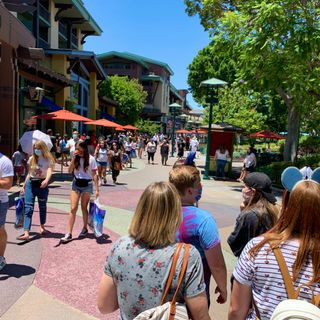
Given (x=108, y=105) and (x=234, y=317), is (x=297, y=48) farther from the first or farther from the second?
(x=108, y=105)

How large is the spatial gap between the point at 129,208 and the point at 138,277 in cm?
829

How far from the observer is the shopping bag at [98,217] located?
6875 millimetres

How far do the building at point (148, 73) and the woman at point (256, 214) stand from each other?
2259 inches

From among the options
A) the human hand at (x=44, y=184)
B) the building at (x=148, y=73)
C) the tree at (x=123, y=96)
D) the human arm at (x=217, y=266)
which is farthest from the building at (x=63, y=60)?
the building at (x=148, y=73)

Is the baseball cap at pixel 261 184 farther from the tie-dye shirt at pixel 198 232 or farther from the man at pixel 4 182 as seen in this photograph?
the man at pixel 4 182

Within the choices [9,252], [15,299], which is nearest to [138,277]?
[15,299]

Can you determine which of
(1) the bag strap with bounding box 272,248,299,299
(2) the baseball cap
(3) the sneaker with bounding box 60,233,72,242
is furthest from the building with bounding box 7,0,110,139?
(1) the bag strap with bounding box 272,248,299,299

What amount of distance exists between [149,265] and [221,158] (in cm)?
1638

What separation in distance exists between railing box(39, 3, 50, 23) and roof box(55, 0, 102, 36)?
1516 millimetres

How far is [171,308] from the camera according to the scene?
2.18 m

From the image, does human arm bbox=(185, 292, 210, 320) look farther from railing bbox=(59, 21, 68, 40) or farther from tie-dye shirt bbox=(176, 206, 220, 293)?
railing bbox=(59, 21, 68, 40)

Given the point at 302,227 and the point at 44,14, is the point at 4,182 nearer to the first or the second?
the point at 302,227

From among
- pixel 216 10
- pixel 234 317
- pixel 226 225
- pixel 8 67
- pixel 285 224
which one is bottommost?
pixel 226 225

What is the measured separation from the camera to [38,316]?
4.34 m
